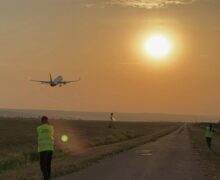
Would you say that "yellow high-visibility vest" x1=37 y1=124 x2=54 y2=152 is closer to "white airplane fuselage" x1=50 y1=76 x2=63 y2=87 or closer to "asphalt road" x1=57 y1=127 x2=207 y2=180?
"asphalt road" x1=57 y1=127 x2=207 y2=180

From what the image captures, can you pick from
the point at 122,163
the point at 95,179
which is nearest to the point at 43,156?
the point at 95,179

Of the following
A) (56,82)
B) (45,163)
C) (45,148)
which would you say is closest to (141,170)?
(45,163)

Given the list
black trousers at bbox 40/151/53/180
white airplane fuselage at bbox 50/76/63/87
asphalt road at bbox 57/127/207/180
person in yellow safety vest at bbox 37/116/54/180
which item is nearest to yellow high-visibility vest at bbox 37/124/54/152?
person in yellow safety vest at bbox 37/116/54/180

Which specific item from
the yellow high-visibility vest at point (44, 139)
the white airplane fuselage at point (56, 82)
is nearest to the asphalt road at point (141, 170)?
the yellow high-visibility vest at point (44, 139)

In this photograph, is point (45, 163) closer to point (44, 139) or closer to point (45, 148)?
point (45, 148)

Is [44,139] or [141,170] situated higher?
[44,139]

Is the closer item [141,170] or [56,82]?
[141,170]

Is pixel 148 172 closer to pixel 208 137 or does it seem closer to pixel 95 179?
pixel 95 179

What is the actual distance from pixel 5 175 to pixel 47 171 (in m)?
2.91

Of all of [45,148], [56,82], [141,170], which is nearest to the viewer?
[45,148]

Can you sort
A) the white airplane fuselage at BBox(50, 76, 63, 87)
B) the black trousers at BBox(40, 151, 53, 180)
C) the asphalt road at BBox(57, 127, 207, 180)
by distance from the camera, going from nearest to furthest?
the black trousers at BBox(40, 151, 53, 180)
the asphalt road at BBox(57, 127, 207, 180)
the white airplane fuselage at BBox(50, 76, 63, 87)

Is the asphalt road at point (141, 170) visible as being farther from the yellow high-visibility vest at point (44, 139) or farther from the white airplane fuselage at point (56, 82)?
the white airplane fuselage at point (56, 82)

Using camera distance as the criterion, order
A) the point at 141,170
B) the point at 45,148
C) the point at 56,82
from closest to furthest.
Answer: the point at 45,148
the point at 141,170
the point at 56,82

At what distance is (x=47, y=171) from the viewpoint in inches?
754
